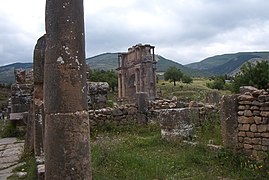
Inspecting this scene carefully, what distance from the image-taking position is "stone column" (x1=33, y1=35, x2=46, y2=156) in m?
7.29

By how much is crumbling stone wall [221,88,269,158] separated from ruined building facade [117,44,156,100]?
82.5 ft

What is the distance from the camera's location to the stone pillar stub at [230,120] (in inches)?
280

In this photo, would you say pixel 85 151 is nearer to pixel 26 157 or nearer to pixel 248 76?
pixel 26 157

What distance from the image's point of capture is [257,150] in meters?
6.68

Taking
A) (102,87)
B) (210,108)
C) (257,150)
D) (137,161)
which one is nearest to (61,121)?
(137,161)

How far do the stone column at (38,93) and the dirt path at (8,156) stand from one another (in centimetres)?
79

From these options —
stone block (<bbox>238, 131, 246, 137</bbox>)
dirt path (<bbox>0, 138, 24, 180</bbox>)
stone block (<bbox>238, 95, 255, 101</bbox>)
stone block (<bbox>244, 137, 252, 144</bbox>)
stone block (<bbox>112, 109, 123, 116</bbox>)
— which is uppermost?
stone block (<bbox>238, 95, 255, 101</bbox>)

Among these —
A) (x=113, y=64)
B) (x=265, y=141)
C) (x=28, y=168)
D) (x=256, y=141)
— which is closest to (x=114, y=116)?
(x=28, y=168)

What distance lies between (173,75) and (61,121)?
66.8m

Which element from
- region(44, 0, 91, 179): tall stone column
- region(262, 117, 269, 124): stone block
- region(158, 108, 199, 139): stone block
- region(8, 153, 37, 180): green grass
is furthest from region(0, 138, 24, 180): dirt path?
region(262, 117, 269, 124): stone block

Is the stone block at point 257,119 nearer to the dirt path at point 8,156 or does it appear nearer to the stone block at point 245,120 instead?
the stone block at point 245,120

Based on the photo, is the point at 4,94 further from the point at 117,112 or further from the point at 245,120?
the point at 245,120

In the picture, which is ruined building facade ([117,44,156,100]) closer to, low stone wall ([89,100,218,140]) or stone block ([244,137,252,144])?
low stone wall ([89,100,218,140])

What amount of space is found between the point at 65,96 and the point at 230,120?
4.58m
